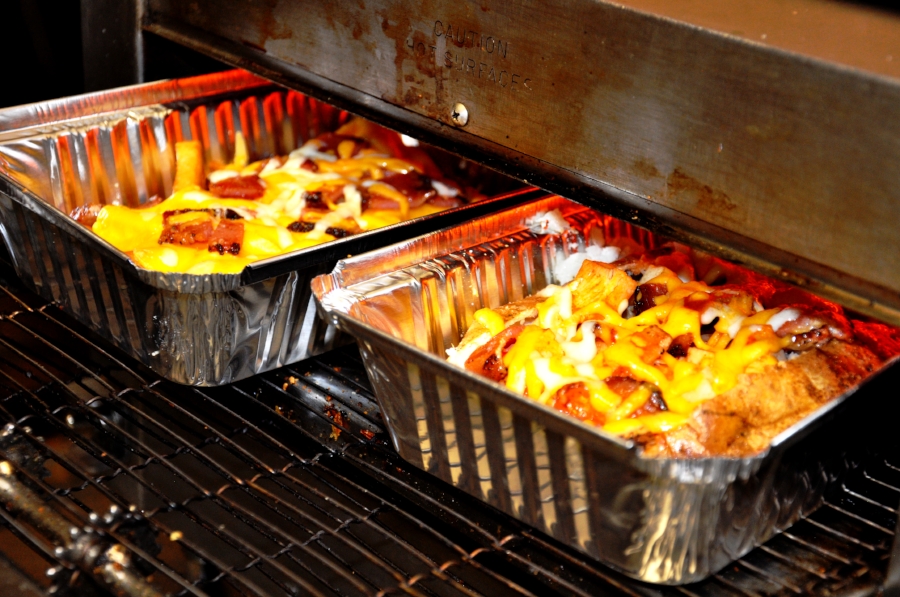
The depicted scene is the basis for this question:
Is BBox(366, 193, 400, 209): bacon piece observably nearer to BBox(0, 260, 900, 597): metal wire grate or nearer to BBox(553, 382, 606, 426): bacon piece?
BBox(0, 260, 900, 597): metal wire grate

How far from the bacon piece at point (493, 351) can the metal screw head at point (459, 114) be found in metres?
Result: 0.38

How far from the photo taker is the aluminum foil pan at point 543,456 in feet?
4.35

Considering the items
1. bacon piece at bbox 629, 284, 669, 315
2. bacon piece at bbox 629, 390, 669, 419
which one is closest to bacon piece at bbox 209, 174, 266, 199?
bacon piece at bbox 629, 284, 669, 315

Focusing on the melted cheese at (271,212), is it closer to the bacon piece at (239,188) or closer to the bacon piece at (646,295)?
the bacon piece at (239,188)

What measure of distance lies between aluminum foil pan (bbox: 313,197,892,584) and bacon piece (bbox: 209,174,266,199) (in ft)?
2.14

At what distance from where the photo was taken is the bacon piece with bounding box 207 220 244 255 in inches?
79.7

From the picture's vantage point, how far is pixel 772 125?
130cm

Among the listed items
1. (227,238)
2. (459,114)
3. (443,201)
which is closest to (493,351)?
(459,114)

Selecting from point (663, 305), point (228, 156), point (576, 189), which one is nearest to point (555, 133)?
point (576, 189)

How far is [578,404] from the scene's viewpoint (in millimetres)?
1508

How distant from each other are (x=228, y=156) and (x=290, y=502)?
1.26m

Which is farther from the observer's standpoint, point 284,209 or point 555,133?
point 284,209

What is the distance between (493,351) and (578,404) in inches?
9.9

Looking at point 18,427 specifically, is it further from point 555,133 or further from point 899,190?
point 899,190
